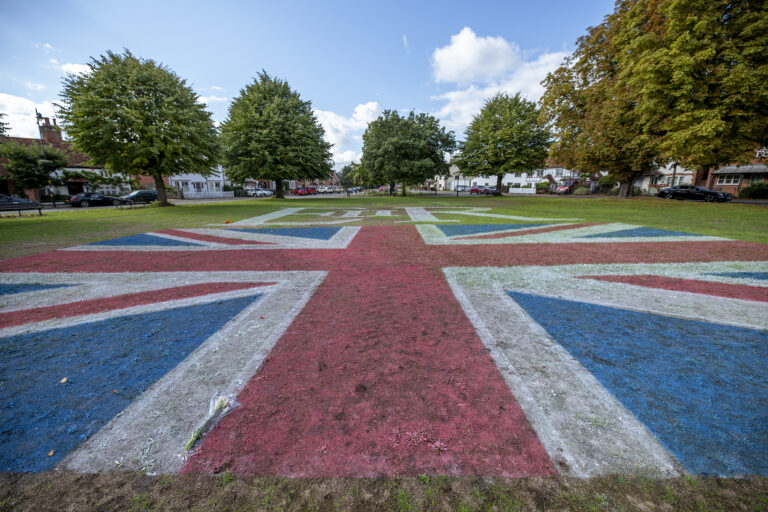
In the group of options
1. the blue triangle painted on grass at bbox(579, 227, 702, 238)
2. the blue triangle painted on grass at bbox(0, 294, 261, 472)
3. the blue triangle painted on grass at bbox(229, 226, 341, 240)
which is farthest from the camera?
the blue triangle painted on grass at bbox(229, 226, 341, 240)

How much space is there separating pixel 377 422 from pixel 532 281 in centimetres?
399

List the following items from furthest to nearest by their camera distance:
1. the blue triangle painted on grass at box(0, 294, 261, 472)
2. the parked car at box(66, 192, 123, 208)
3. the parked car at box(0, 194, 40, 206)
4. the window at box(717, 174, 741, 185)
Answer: the window at box(717, 174, 741, 185)
the parked car at box(66, 192, 123, 208)
the parked car at box(0, 194, 40, 206)
the blue triangle painted on grass at box(0, 294, 261, 472)

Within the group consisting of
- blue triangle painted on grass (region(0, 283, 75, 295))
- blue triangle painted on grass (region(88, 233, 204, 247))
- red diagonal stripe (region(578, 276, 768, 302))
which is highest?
blue triangle painted on grass (region(88, 233, 204, 247))

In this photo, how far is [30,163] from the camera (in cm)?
3081

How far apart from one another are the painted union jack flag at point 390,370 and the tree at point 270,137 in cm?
2622

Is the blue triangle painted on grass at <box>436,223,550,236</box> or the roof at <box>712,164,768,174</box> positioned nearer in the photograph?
the blue triangle painted on grass at <box>436,223,550,236</box>

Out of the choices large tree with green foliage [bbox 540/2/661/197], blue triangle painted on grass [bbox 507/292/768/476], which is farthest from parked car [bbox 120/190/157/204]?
large tree with green foliage [bbox 540/2/661/197]

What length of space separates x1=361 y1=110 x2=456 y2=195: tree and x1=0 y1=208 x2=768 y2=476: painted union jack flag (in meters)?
33.1

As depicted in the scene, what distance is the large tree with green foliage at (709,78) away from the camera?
16.4 metres

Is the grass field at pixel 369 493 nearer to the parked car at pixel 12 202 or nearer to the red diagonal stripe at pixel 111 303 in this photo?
the red diagonal stripe at pixel 111 303

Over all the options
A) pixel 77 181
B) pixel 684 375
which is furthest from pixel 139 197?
pixel 684 375

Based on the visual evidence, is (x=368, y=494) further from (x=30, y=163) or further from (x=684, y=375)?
(x=30, y=163)

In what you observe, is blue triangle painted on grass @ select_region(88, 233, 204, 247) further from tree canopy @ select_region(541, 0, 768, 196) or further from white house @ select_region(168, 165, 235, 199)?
white house @ select_region(168, 165, 235, 199)

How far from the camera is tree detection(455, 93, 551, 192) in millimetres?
37531
